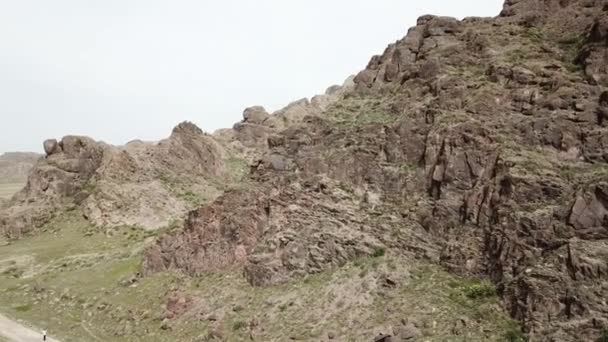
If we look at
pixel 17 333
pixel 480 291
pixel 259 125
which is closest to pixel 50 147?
pixel 259 125

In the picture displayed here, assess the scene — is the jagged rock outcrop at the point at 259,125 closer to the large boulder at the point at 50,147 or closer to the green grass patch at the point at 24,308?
the large boulder at the point at 50,147

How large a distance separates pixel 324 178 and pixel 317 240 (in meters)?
4.18

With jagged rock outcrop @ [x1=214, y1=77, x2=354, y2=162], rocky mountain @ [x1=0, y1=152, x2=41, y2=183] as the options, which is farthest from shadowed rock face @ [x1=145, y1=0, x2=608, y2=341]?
rocky mountain @ [x1=0, y1=152, x2=41, y2=183]

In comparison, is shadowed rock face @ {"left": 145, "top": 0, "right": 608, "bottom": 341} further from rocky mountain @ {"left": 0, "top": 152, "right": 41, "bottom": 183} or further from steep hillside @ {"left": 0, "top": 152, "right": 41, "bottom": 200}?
rocky mountain @ {"left": 0, "top": 152, "right": 41, "bottom": 183}

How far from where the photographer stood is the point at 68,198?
2469 inches

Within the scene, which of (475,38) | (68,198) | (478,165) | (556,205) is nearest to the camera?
(556,205)

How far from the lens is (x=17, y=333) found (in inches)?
1330

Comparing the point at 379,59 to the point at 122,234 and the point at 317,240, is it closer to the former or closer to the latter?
the point at 317,240

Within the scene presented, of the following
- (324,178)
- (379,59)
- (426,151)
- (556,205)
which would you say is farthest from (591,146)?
(379,59)

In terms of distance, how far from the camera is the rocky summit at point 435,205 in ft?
75.8

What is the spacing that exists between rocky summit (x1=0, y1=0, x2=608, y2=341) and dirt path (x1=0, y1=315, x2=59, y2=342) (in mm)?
6319

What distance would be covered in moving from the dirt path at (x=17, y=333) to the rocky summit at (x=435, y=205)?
6.32 meters

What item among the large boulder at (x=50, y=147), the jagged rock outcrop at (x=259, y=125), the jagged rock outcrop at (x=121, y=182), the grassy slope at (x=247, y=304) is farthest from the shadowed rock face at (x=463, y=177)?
the jagged rock outcrop at (x=259, y=125)

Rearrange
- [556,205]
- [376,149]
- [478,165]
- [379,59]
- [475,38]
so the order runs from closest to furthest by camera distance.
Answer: [556,205] < [478,165] < [376,149] < [475,38] < [379,59]
